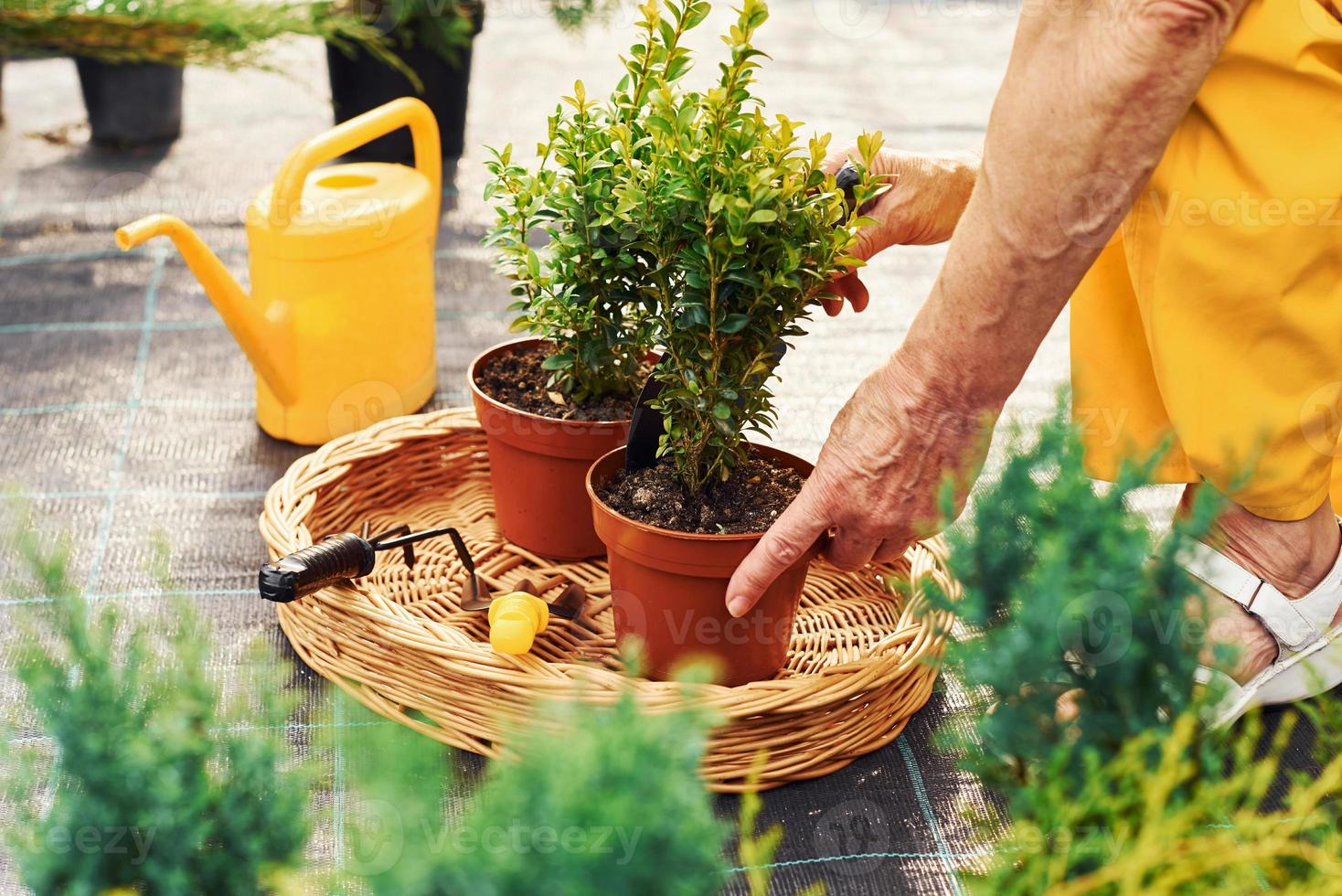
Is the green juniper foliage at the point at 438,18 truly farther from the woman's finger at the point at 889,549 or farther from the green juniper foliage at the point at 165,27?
the woman's finger at the point at 889,549

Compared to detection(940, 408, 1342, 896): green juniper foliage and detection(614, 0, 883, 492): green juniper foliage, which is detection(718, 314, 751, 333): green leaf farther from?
detection(940, 408, 1342, 896): green juniper foliage

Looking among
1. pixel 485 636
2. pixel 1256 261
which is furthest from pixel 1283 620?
pixel 485 636

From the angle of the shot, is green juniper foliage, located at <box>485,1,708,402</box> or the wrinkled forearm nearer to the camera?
the wrinkled forearm

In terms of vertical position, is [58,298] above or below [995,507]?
below

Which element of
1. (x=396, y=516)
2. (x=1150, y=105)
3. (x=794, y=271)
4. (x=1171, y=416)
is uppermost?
(x=1150, y=105)

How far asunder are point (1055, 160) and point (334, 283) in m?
0.92

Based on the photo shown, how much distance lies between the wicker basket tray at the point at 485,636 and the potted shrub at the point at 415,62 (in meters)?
1.23

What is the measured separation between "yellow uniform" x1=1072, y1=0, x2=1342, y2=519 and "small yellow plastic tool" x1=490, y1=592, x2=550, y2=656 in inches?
18.4

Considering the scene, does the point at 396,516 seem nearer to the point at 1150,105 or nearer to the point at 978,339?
the point at 978,339

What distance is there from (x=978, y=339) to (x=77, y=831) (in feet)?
2.20

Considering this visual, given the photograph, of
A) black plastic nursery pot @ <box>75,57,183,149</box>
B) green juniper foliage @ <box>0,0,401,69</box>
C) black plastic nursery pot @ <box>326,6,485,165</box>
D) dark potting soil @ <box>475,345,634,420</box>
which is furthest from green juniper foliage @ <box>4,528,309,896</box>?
black plastic nursery pot @ <box>75,57,183,149</box>

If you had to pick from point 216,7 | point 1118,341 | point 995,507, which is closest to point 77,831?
point 995,507

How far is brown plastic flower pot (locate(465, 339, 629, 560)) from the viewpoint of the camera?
1145 mm

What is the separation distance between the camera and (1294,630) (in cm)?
107
